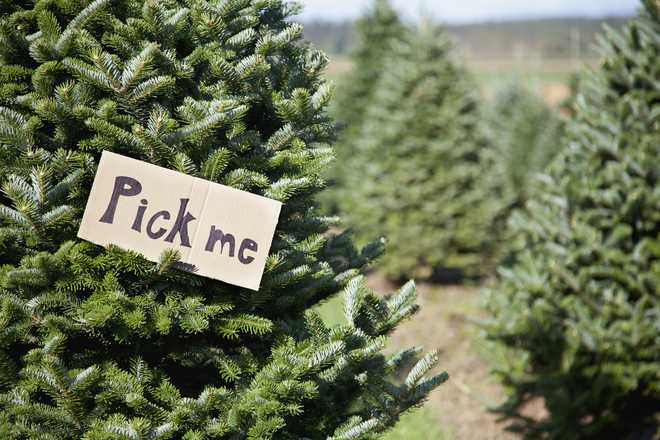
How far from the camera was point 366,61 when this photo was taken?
11805mm

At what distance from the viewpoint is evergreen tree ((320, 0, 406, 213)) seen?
37.7 ft

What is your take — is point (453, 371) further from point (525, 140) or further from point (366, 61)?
point (525, 140)

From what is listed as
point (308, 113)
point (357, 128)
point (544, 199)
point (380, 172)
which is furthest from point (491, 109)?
point (308, 113)

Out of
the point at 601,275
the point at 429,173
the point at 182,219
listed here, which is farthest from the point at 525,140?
the point at 182,219

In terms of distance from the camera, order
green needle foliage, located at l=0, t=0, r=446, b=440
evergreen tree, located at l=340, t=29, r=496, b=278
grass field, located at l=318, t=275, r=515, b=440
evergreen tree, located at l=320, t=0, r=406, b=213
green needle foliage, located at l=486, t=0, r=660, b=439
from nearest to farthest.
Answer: green needle foliage, located at l=0, t=0, r=446, b=440, green needle foliage, located at l=486, t=0, r=660, b=439, grass field, located at l=318, t=275, r=515, b=440, evergreen tree, located at l=340, t=29, r=496, b=278, evergreen tree, located at l=320, t=0, r=406, b=213

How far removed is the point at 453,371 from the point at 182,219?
4682mm

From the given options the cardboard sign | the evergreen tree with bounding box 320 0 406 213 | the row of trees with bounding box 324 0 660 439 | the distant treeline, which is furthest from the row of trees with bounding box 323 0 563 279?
the distant treeline

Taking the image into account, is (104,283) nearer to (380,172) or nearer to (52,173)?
(52,173)

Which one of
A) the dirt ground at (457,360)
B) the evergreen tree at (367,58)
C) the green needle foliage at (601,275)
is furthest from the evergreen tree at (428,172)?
the green needle foliage at (601,275)

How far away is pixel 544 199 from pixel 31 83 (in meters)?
3.68

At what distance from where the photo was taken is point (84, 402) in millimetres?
1708

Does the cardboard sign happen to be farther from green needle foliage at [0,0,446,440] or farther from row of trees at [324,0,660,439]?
row of trees at [324,0,660,439]

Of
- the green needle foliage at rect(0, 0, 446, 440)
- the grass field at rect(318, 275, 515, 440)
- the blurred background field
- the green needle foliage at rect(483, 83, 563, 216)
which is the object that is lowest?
the grass field at rect(318, 275, 515, 440)

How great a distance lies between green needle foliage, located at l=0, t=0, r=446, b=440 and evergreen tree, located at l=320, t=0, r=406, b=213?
9141mm
